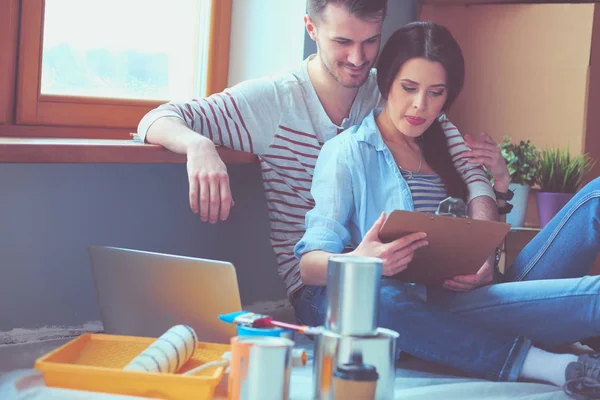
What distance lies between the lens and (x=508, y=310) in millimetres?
1708

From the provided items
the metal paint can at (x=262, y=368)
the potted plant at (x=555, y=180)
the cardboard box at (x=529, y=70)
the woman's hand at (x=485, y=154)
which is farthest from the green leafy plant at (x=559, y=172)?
the metal paint can at (x=262, y=368)

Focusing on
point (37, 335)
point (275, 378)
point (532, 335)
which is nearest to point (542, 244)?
point (532, 335)

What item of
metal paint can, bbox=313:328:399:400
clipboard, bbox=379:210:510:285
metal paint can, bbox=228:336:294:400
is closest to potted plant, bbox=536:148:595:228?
clipboard, bbox=379:210:510:285

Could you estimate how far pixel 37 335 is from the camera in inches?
68.1

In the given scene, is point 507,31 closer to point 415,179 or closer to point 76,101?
point 415,179

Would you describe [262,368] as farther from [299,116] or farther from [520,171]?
[520,171]

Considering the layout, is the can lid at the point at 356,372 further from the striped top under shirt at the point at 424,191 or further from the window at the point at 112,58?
the window at the point at 112,58

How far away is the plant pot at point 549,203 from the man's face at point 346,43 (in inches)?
28.1

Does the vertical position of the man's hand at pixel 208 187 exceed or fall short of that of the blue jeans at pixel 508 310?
it exceeds it

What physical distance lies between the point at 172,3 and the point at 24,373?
1103 millimetres

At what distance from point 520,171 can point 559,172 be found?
4.2 inches

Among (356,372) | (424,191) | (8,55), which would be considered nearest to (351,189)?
(424,191)

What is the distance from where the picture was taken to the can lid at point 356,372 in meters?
1.17

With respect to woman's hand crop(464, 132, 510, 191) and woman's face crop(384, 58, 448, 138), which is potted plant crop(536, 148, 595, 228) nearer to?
woman's hand crop(464, 132, 510, 191)
